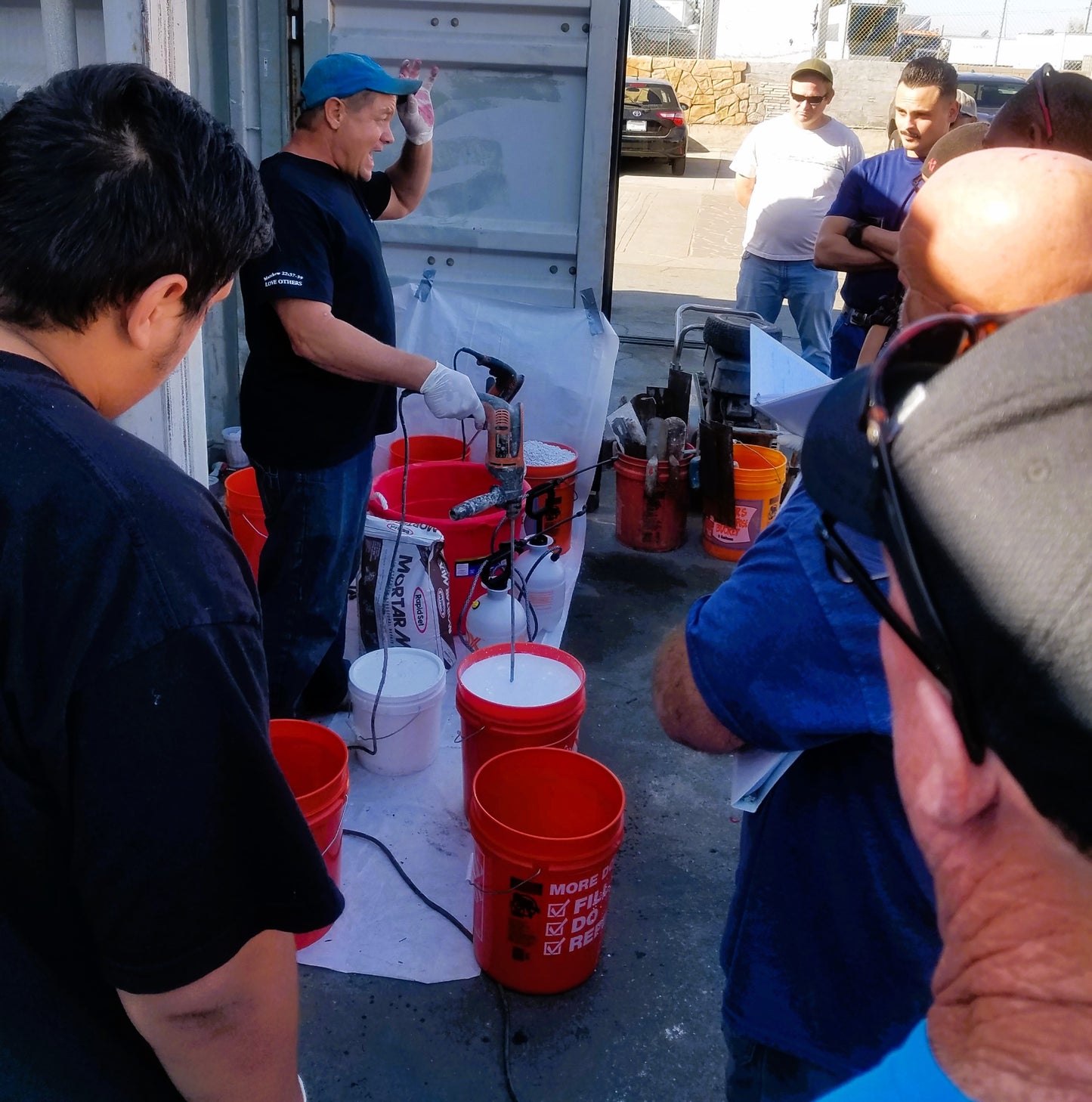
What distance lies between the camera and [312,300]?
2672 mm

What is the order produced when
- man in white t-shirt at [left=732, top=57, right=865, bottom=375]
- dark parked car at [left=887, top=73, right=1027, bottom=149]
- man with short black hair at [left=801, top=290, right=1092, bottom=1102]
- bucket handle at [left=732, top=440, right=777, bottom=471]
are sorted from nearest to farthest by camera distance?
man with short black hair at [left=801, top=290, right=1092, bottom=1102], bucket handle at [left=732, top=440, right=777, bottom=471], man in white t-shirt at [left=732, top=57, right=865, bottom=375], dark parked car at [left=887, top=73, right=1027, bottom=149]

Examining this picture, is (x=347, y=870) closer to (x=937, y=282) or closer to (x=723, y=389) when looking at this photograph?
(x=937, y=282)

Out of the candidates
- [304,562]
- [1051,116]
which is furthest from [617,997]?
[1051,116]

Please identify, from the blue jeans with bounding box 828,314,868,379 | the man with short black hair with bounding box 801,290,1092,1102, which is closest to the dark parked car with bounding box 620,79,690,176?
the blue jeans with bounding box 828,314,868,379

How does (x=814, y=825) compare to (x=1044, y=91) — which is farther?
(x=1044, y=91)

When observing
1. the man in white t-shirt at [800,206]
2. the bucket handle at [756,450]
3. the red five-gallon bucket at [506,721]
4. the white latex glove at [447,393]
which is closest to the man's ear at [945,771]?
the red five-gallon bucket at [506,721]

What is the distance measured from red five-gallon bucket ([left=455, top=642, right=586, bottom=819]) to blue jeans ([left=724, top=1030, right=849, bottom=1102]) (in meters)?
1.19

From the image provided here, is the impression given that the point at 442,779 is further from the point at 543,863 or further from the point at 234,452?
the point at 234,452

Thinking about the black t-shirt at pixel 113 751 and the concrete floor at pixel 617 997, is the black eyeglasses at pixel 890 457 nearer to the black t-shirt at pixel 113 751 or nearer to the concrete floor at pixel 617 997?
the black t-shirt at pixel 113 751

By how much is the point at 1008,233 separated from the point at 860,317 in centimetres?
349

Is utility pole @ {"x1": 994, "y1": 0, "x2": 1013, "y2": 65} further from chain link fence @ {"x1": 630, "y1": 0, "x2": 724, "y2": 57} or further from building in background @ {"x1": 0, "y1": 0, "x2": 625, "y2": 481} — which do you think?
building in background @ {"x1": 0, "y1": 0, "x2": 625, "y2": 481}

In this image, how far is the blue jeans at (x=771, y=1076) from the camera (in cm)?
133

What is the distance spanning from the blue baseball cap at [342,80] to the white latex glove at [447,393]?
823 millimetres

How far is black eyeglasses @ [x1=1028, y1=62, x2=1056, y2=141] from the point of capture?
1.99 metres
